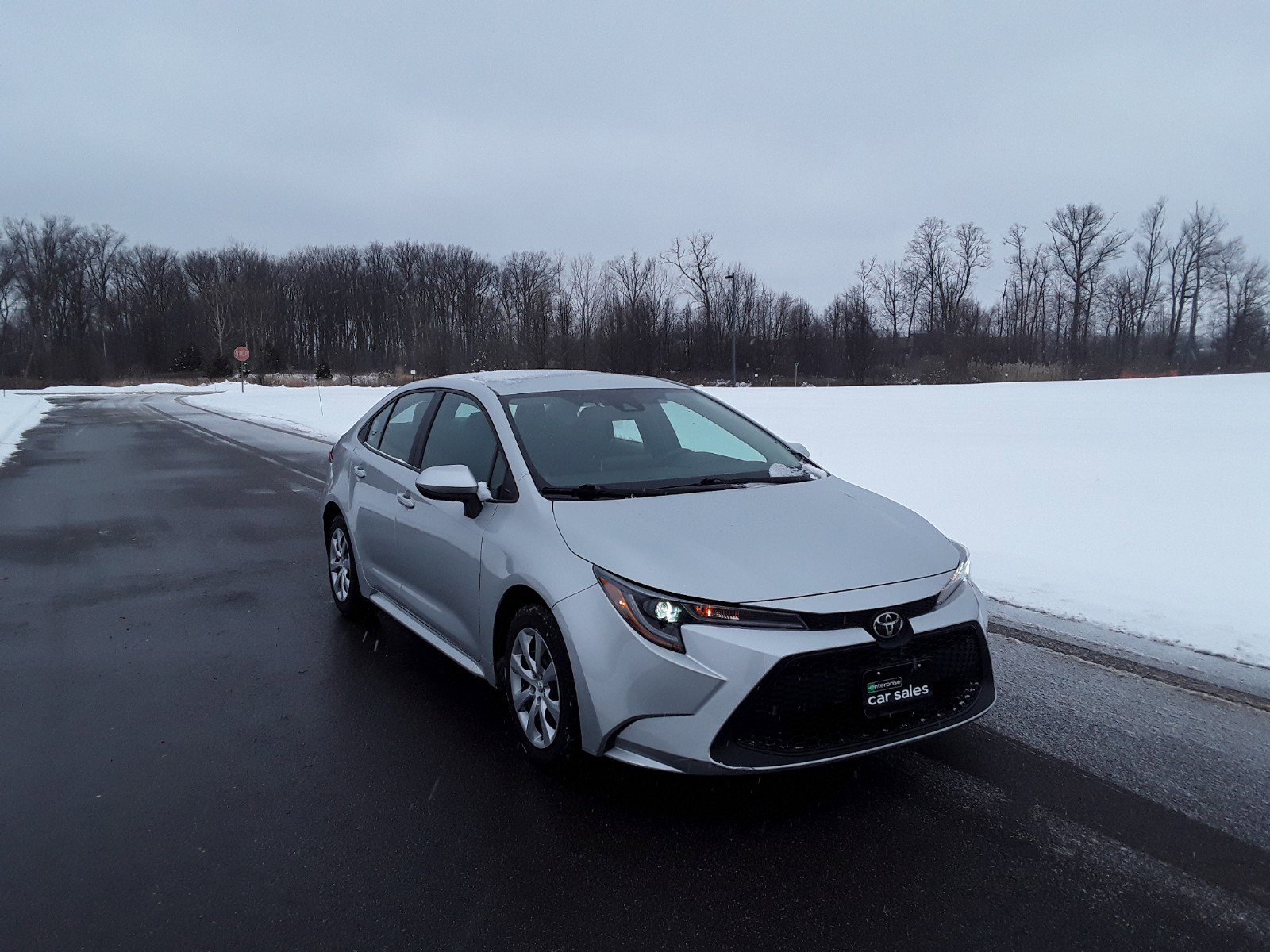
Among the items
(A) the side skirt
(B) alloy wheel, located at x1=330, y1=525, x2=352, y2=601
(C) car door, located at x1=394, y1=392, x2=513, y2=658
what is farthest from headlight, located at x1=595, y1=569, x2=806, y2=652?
(B) alloy wheel, located at x1=330, y1=525, x2=352, y2=601

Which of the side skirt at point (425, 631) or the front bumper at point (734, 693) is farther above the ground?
the front bumper at point (734, 693)

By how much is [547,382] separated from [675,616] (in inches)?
89.7

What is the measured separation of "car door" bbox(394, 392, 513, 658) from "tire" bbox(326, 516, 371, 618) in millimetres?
945

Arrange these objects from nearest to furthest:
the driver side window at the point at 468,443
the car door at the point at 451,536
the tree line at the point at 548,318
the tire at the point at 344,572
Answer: the car door at the point at 451,536 → the driver side window at the point at 468,443 → the tire at the point at 344,572 → the tree line at the point at 548,318

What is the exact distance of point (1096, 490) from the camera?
10148mm

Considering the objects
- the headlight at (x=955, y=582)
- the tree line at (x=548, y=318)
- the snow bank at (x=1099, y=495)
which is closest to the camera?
the headlight at (x=955, y=582)

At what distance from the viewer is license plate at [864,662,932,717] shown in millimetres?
3057

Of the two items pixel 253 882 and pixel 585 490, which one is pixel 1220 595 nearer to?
pixel 585 490

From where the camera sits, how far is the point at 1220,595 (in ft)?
20.0

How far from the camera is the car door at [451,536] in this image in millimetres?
4008

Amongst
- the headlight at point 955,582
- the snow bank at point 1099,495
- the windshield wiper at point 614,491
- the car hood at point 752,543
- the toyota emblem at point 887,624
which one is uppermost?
the windshield wiper at point 614,491

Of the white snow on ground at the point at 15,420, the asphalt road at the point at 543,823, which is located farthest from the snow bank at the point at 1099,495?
the white snow on ground at the point at 15,420

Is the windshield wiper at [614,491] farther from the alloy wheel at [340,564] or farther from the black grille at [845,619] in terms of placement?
the alloy wheel at [340,564]

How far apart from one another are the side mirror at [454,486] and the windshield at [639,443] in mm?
292
